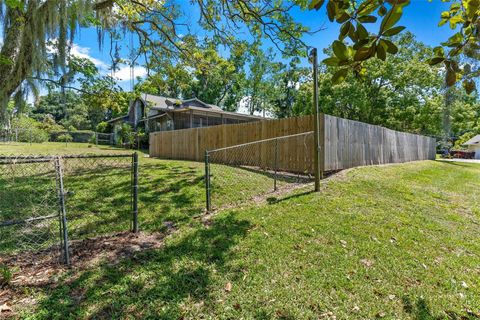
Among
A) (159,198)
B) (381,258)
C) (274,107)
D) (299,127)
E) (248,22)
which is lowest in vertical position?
(381,258)

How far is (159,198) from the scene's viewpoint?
5547 millimetres

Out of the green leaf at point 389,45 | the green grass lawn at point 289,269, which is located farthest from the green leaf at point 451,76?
the green grass lawn at point 289,269

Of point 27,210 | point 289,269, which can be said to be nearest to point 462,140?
point 289,269

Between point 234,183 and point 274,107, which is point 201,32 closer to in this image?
point 234,183

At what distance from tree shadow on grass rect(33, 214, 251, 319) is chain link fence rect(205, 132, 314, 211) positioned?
1.66 m

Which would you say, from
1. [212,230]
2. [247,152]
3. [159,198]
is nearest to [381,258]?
[212,230]

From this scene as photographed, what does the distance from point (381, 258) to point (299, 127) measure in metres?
5.66

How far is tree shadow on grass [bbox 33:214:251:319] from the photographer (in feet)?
7.34

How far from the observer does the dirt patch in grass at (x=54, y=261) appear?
235 centimetres

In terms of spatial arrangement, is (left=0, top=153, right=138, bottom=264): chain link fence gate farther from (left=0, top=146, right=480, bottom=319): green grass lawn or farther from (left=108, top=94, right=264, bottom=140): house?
(left=108, top=94, right=264, bottom=140): house

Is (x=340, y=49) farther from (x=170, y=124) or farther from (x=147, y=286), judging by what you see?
(x=170, y=124)

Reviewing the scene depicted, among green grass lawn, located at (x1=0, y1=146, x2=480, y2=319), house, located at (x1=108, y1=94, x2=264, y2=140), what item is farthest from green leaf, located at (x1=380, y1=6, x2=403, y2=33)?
house, located at (x1=108, y1=94, x2=264, y2=140)

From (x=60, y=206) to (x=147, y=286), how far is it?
1.23m

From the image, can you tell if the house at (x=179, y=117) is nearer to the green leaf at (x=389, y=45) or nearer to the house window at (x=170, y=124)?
the house window at (x=170, y=124)
